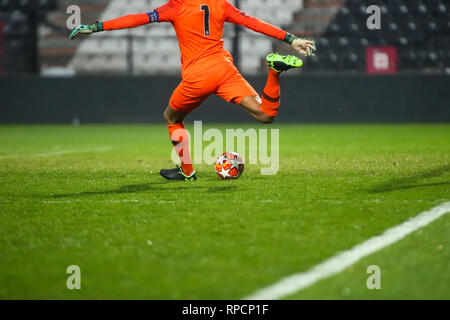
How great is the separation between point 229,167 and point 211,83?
2.76ft

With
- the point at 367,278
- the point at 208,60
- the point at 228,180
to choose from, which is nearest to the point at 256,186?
the point at 228,180

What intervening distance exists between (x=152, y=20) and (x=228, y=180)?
1.65 metres

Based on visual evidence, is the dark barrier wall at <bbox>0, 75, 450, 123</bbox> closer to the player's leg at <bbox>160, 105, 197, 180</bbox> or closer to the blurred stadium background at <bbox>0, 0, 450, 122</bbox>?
the blurred stadium background at <bbox>0, 0, 450, 122</bbox>

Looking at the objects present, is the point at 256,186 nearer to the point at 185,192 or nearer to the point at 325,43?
the point at 185,192

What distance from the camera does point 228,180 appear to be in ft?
20.8

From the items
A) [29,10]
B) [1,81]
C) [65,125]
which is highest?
[29,10]

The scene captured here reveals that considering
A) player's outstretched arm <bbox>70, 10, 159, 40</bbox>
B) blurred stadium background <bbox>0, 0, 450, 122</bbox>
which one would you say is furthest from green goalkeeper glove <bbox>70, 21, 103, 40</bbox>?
blurred stadium background <bbox>0, 0, 450, 122</bbox>

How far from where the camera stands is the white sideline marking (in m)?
2.79

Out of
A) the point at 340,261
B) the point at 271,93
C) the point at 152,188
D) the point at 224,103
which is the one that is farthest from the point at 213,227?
the point at 224,103

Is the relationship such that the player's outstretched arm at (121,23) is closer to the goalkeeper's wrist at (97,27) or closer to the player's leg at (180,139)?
the goalkeeper's wrist at (97,27)

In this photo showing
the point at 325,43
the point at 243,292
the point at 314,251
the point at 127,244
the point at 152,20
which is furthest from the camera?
the point at 325,43

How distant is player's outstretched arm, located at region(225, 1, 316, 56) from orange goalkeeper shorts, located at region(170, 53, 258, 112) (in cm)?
38
